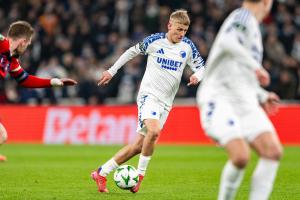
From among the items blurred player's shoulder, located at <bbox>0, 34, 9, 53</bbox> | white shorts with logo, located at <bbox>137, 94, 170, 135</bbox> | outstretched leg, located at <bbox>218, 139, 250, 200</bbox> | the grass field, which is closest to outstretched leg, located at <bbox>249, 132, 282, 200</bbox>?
outstretched leg, located at <bbox>218, 139, 250, 200</bbox>

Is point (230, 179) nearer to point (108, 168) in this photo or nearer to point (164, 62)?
point (108, 168)

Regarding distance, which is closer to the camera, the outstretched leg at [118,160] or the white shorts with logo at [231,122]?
the white shorts with logo at [231,122]

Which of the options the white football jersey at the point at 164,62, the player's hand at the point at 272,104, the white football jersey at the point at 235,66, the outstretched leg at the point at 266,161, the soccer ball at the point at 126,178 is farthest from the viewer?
the white football jersey at the point at 164,62

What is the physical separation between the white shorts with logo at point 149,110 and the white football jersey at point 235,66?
3.02m

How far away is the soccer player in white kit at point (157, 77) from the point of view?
1009cm

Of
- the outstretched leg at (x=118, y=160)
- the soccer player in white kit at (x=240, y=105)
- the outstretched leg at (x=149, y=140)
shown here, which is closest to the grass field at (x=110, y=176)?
the outstretched leg at (x=118, y=160)

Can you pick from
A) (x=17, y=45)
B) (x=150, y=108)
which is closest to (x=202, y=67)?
(x=150, y=108)

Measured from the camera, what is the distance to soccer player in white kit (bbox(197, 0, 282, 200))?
674cm

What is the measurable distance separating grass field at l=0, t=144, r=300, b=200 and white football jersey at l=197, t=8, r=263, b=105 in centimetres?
273

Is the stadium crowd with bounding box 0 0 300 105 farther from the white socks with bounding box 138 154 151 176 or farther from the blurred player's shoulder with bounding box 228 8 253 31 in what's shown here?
the blurred player's shoulder with bounding box 228 8 253 31

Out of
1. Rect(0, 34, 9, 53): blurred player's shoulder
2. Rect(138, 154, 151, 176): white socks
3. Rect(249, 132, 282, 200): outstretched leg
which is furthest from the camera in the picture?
Rect(138, 154, 151, 176): white socks

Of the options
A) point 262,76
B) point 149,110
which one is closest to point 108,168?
point 149,110

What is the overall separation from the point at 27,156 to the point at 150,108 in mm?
7481

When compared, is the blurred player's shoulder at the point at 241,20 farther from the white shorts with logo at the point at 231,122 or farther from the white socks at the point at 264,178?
the white socks at the point at 264,178
